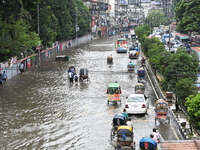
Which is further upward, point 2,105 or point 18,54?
point 18,54

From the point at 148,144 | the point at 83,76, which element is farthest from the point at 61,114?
the point at 83,76

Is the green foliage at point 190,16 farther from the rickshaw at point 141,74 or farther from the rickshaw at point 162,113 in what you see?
the rickshaw at point 162,113

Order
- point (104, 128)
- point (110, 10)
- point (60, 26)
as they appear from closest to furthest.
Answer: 1. point (104, 128)
2. point (60, 26)
3. point (110, 10)

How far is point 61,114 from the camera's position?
2473 centimetres

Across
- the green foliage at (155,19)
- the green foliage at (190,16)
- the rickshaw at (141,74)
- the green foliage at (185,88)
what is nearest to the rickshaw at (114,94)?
the green foliage at (185,88)

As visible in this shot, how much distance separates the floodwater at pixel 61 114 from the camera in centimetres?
1894

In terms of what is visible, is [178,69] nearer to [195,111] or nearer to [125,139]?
[195,111]

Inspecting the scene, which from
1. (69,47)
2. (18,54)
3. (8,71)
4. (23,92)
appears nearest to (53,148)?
(23,92)

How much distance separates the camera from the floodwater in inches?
746

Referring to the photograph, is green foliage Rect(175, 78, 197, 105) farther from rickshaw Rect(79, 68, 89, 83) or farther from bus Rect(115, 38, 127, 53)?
bus Rect(115, 38, 127, 53)

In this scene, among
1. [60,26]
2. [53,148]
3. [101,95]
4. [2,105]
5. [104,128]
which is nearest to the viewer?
[53,148]

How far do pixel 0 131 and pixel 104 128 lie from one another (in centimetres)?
580

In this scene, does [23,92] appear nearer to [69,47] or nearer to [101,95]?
[101,95]

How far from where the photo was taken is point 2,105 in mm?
27859
